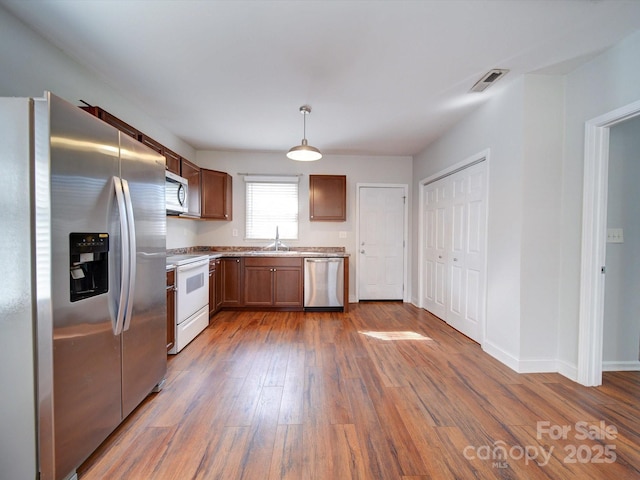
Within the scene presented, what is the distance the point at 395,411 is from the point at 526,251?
1743 millimetres

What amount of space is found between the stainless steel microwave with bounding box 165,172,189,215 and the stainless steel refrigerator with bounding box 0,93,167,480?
1.09 meters

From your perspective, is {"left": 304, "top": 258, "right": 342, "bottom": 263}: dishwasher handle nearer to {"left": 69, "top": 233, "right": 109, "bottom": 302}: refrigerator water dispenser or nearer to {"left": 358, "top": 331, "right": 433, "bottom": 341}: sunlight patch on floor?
{"left": 358, "top": 331, "right": 433, "bottom": 341}: sunlight patch on floor

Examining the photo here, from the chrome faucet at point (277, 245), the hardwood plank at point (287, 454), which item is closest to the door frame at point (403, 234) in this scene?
the chrome faucet at point (277, 245)

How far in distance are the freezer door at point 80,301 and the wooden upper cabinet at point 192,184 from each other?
6.66ft

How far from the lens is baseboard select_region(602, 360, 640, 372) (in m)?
2.29

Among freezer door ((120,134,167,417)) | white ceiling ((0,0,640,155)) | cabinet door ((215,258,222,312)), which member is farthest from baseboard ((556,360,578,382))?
cabinet door ((215,258,222,312))

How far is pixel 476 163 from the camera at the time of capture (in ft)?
9.62

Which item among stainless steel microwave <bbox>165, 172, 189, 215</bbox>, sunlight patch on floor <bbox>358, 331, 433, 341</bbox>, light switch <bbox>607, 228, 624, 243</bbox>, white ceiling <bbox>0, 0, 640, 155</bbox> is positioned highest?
white ceiling <bbox>0, 0, 640, 155</bbox>

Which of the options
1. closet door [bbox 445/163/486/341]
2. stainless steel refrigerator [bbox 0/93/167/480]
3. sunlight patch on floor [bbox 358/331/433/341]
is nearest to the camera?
stainless steel refrigerator [bbox 0/93/167/480]

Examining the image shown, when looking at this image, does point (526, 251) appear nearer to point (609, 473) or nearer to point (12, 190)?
point (609, 473)

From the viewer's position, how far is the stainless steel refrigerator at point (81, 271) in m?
1.09

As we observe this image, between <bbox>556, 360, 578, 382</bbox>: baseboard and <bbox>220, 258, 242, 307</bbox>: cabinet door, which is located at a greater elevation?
<bbox>220, 258, 242, 307</bbox>: cabinet door

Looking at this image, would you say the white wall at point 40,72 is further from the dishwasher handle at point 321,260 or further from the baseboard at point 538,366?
the baseboard at point 538,366

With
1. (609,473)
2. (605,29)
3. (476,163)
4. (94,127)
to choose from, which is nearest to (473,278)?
(476,163)
